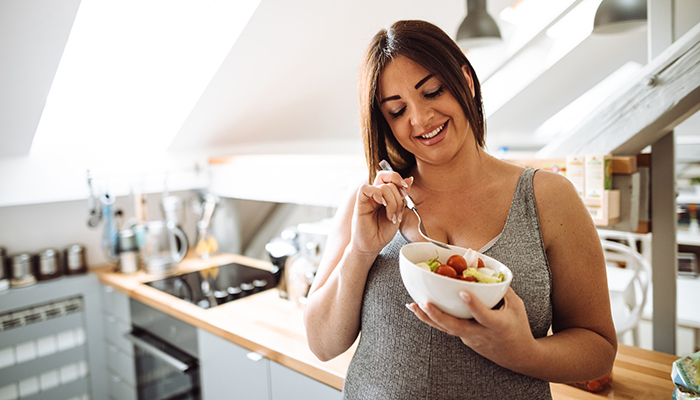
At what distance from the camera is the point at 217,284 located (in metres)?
2.13

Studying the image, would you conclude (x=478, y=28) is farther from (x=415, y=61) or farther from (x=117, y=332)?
(x=117, y=332)

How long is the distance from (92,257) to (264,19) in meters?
1.57

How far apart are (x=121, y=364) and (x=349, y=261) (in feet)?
5.92

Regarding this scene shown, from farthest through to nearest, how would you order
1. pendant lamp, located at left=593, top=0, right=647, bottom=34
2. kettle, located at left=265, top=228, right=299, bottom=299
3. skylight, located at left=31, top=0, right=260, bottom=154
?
1. skylight, located at left=31, top=0, right=260, bottom=154
2. kettle, located at left=265, top=228, right=299, bottom=299
3. pendant lamp, located at left=593, top=0, right=647, bottom=34

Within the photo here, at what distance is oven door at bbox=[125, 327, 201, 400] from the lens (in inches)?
68.3

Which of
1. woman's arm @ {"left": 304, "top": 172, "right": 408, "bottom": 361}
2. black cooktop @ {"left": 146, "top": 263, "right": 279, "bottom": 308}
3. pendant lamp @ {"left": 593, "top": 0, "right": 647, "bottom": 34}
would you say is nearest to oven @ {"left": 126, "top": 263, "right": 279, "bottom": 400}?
black cooktop @ {"left": 146, "top": 263, "right": 279, "bottom": 308}

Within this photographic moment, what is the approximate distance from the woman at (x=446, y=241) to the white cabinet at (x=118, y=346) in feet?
4.95

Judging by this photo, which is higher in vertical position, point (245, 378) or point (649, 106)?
point (649, 106)

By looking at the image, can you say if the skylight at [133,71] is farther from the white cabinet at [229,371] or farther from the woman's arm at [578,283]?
the woman's arm at [578,283]

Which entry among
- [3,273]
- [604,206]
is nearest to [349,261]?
[604,206]

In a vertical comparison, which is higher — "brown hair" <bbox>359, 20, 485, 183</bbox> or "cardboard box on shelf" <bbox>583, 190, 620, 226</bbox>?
"brown hair" <bbox>359, 20, 485, 183</bbox>

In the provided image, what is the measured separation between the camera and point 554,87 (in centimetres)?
430

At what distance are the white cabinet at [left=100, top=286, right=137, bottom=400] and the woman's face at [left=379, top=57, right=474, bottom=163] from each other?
177cm

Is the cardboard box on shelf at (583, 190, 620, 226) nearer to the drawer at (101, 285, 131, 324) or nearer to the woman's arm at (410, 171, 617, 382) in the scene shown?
the woman's arm at (410, 171, 617, 382)
